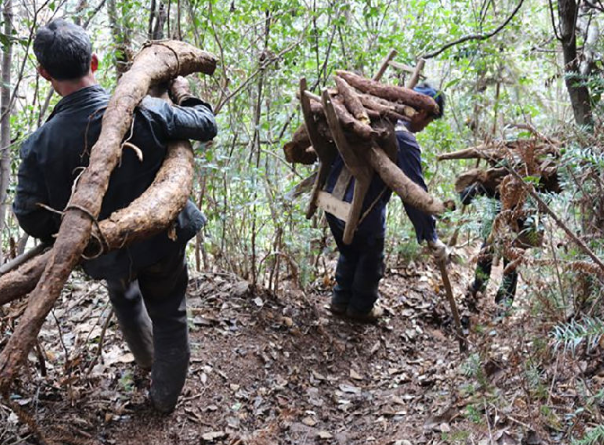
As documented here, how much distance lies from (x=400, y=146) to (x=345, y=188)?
2.15ft

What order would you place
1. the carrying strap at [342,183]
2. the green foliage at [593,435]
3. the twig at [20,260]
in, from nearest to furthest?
the green foliage at [593,435] < the twig at [20,260] < the carrying strap at [342,183]

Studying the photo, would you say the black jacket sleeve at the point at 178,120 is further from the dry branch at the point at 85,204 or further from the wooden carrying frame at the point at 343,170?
the wooden carrying frame at the point at 343,170

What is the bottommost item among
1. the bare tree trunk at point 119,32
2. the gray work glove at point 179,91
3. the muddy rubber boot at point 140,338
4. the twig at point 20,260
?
the muddy rubber boot at point 140,338

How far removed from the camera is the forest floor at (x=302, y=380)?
3.05 m

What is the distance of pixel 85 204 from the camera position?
7.05 ft

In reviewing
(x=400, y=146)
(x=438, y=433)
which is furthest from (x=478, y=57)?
(x=438, y=433)

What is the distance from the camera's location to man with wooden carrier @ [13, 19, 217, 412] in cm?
281

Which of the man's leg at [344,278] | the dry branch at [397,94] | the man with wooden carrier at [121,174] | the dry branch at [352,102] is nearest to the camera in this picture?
the man with wooden carrier at [121,174]

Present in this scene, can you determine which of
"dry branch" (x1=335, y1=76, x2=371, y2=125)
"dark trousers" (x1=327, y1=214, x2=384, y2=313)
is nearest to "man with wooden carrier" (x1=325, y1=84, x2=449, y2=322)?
"dark trousers" (x1=327, y1=214, x2=384, y2=313)

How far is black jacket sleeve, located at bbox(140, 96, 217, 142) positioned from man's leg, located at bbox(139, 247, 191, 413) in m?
0.81

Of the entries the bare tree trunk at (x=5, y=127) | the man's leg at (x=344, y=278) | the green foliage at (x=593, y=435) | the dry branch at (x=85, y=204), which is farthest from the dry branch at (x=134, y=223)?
the man's leg at (x=344, y=278)

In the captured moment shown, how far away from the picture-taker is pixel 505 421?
301 centimetres

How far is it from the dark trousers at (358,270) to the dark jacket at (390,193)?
0.16 metres

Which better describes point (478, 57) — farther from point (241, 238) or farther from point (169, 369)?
point (169, 369)
